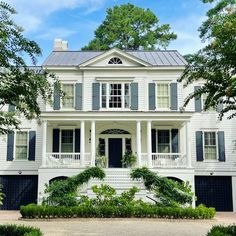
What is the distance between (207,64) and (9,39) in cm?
490

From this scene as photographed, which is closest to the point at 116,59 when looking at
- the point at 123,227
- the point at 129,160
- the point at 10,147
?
the point at 129,160

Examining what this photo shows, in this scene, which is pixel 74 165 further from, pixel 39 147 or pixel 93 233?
pixel 93 233

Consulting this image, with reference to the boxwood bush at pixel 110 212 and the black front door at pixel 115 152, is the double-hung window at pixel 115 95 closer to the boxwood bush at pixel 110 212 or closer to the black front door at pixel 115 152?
the black front door at pixel 115 152

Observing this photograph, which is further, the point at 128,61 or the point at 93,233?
the point at 128,61

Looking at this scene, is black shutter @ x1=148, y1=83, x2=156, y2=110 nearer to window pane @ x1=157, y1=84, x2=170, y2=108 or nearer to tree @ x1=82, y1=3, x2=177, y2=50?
window pane @ x1=157, y1=84, x2=170, y2=108

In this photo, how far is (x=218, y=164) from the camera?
22.8 meters

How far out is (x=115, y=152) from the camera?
2323 centimetres

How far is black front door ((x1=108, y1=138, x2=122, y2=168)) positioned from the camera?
23083 mm

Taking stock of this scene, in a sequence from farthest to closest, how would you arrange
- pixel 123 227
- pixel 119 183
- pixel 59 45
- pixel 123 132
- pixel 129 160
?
pixel 59 45, pixel 123 132, pixel 129 160, pixel 119 183, pixel 123 227

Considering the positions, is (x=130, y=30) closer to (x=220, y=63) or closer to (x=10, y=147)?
(x=10, y=147)

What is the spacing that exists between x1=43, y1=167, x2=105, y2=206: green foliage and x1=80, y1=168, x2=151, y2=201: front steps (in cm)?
163

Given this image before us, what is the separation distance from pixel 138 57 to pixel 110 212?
12373mm

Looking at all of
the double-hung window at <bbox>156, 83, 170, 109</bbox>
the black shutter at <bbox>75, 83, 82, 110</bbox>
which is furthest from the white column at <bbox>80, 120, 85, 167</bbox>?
the double-hung window at <bbox>156, 83, 170, 109</bbox>

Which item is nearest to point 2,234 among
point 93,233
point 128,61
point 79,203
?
point 93,233
